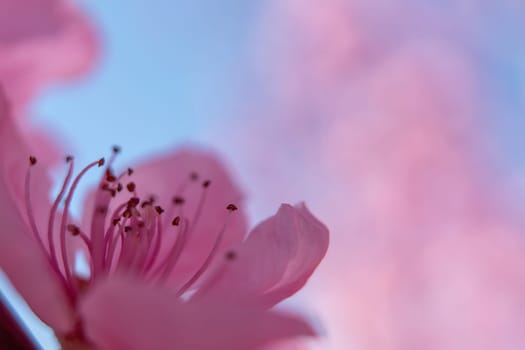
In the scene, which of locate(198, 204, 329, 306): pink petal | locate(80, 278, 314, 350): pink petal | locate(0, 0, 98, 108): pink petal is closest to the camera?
locate(80, 278, 314, 350): pink petal

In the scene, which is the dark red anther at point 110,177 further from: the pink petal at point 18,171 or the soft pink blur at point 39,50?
the soft pink blur at point 39,50

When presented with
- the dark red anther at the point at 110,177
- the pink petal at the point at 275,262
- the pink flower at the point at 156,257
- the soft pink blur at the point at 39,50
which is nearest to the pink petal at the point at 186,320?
the pink flower at the point at 156,257

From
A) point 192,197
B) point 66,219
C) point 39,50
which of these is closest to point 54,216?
point 66,219

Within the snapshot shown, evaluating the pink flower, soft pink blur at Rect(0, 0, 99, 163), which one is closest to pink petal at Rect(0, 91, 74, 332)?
the pink flower

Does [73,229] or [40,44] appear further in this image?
[40,44]

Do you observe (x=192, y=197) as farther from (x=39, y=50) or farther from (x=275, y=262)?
(x=39, y=50)

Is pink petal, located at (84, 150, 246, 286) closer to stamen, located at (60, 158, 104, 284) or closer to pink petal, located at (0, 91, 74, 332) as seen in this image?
stamen, located at (60, 158, 104, 284)
